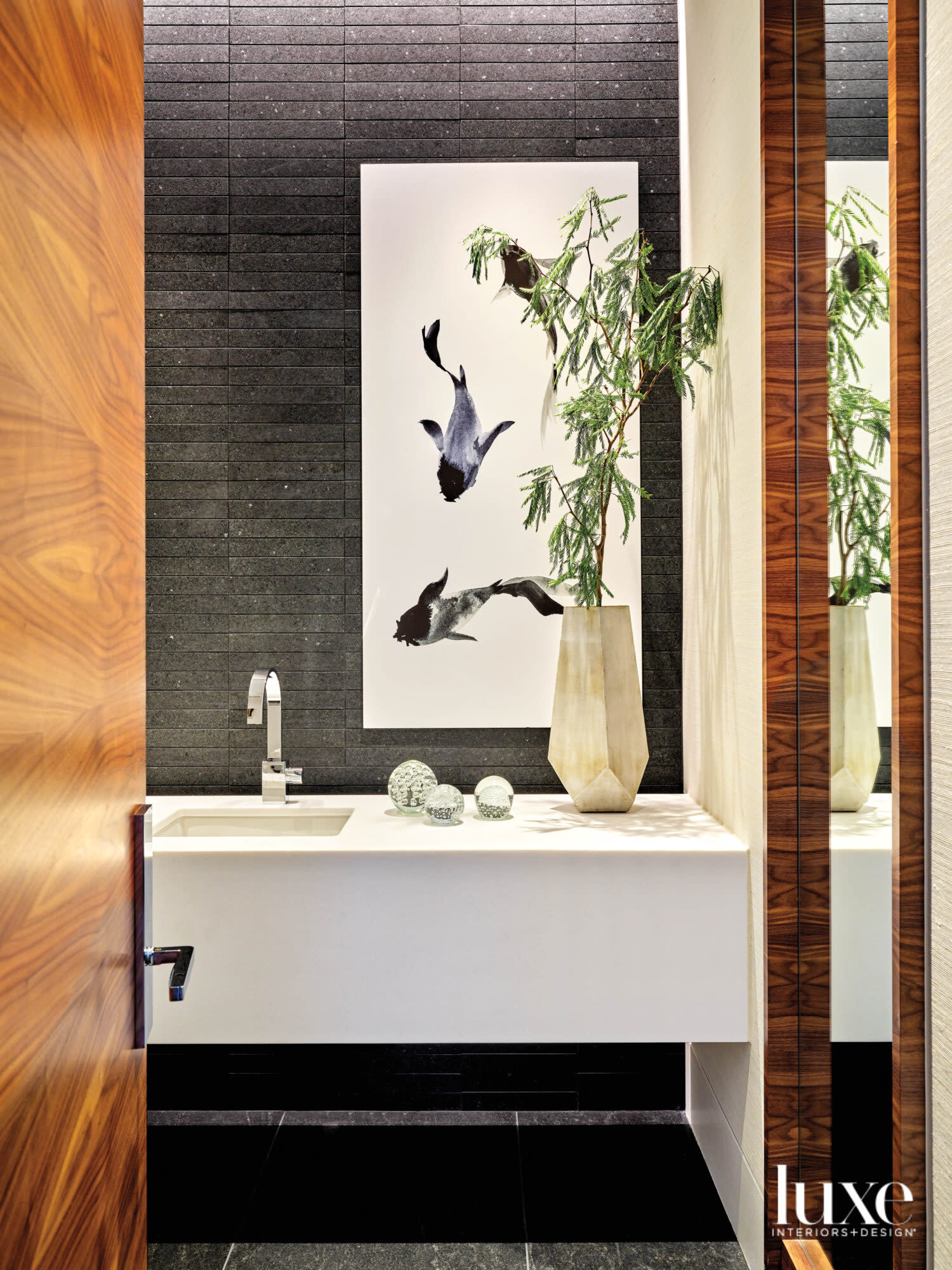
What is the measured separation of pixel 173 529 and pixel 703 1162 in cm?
193

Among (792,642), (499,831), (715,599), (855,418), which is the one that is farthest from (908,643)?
(499,831)

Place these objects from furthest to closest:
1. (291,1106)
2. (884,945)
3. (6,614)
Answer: (291,1106) < (884,945) < (6,614)

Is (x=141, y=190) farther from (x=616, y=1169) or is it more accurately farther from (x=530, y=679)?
(x=616, y=1169)

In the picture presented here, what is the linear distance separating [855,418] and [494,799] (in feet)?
3.43

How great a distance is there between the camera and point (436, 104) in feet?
7.03

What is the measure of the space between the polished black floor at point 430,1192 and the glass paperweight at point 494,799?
0.78 metres

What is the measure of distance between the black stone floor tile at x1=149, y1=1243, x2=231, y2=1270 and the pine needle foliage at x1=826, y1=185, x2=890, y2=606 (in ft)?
5.36

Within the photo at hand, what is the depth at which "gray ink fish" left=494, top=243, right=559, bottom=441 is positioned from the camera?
83.0 inches

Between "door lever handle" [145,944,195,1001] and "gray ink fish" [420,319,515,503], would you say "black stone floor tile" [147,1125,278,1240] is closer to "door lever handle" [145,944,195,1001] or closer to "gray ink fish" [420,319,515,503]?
"door lever handle" [145,944,195,1001]

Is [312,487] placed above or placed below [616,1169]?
above

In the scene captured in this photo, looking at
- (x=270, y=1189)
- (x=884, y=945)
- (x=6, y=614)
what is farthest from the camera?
(x=270, y=1189)

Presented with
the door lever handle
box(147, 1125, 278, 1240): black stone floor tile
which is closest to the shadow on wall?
the door lever handle

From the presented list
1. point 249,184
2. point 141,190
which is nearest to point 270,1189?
point 141,190

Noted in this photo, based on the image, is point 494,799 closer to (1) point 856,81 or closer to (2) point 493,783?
(2) point 493,783
